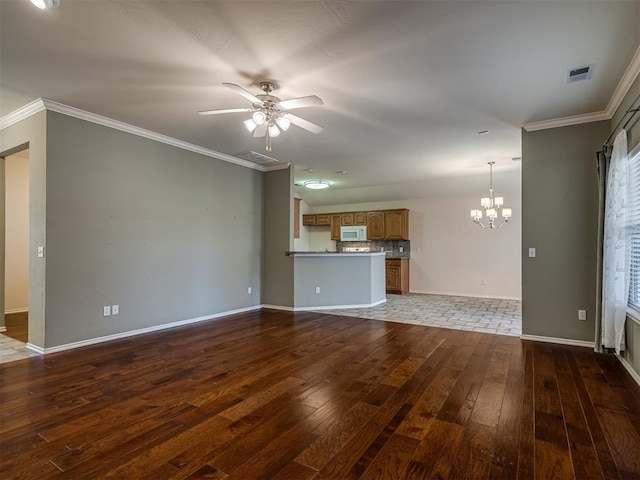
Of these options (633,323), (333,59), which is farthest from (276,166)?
(633,323)

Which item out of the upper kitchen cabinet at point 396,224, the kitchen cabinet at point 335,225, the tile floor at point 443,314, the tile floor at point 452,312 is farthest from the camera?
the kitchen cabinet at point 335,225

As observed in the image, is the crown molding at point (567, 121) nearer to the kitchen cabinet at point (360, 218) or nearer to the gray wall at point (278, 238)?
the gray wall at point (278, 238)

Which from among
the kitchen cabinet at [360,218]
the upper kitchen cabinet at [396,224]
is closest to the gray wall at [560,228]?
the upper kitchen cabinet at [396,224]

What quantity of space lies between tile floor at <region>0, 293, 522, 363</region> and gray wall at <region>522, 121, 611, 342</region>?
623 mm

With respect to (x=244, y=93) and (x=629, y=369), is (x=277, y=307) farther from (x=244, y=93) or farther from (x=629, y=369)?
(x=629, y=369)

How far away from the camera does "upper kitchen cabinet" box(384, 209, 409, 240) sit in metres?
8.58

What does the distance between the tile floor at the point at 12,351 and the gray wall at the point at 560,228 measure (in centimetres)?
572

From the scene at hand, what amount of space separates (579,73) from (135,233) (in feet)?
16.8

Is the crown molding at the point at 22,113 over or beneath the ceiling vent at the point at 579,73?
beneath

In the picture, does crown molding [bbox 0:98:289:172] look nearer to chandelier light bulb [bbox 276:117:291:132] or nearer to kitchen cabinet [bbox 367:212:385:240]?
→ chandelier light bulb [bbox 276:117:291:132]

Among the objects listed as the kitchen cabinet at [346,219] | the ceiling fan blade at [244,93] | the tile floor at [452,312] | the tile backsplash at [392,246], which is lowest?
the tile floor at [452,312]

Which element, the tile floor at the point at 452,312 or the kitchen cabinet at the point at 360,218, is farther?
the kitchen cabinet at the point at 360,218

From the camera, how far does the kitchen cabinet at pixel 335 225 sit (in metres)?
9.54

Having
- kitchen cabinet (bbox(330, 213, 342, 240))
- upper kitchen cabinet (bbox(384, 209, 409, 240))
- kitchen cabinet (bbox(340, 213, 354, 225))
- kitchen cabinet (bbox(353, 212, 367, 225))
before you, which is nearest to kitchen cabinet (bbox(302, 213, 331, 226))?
kitchen cabinet (bbox(330, 213, 342, 240))
